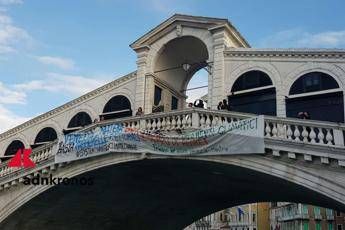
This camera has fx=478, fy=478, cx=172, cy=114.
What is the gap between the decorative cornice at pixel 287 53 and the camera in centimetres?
1875

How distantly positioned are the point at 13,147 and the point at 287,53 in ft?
58.3

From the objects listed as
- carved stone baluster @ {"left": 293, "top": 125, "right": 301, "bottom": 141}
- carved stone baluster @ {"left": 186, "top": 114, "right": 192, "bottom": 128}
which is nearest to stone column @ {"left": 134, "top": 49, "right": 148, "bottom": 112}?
carved stone baluster @ {"left": 186, "top": 114, "right": 192, "bottom": 128}

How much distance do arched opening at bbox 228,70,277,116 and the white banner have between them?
416cm

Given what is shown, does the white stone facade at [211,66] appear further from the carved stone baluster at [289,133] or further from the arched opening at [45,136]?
the carved stone baluster at [289,133]

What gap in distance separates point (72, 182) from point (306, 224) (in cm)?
4791

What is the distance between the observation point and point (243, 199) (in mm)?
25453

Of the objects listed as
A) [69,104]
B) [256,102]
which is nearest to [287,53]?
[256,102]

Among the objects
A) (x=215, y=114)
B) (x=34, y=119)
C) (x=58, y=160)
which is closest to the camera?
(x=215, y=114)

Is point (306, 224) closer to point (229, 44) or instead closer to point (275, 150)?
point (229, 44)

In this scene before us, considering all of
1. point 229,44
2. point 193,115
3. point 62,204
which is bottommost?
point 62,204

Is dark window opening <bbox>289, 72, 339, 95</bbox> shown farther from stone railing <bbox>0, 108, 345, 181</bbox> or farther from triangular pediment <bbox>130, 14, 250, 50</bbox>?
triangular pediment <bbox>130, 14, 250, 50</bbox>

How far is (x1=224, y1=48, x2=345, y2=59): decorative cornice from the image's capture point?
61.5 feet

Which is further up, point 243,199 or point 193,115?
point 193,115

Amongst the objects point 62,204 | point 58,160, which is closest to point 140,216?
point 62,204
